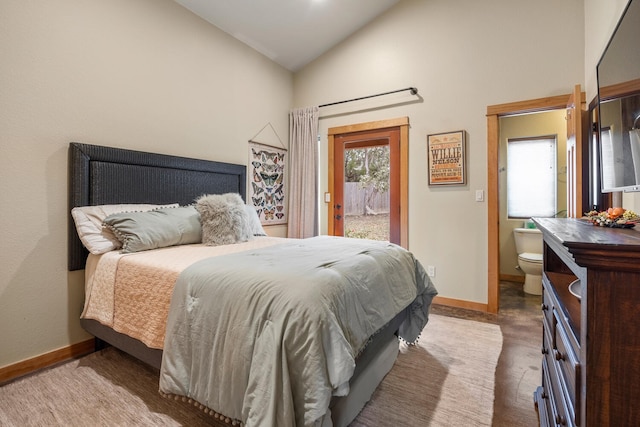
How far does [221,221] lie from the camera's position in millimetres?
2424

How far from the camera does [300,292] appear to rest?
119cm

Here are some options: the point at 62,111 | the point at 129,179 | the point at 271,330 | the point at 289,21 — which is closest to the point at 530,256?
the point at 271,330

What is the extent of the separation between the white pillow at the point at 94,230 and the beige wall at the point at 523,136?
4.72 m

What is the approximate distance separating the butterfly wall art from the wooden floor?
2265 millimetres

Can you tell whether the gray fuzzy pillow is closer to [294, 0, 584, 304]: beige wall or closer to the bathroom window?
[294, 0, 584, 304]: beige wall

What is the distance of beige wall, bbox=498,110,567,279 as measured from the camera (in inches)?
163

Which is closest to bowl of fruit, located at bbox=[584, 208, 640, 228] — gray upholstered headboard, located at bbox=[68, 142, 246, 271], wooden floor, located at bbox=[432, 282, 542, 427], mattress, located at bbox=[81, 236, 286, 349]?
wooden floor, located at bbox=[432, 282, 542, 427]

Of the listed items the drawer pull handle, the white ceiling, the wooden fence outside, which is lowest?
the drawer pull handle

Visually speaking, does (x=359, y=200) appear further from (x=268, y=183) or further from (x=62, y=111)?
(x=62, y=111)

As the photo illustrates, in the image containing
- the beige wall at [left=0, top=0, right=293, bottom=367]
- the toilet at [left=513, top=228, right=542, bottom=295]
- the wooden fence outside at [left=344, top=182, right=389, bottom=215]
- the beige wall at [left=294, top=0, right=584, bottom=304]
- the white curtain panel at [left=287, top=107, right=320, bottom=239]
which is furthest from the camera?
the white curtain panel at [left=287, top=107, right=320, bottom=239]

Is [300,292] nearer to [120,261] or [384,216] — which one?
[120,261]

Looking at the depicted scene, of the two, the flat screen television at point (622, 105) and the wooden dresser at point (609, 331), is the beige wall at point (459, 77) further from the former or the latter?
the wooden dresser at point (609, 331)

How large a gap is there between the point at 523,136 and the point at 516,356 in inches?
134

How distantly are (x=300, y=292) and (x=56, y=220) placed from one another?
6.59 feet
